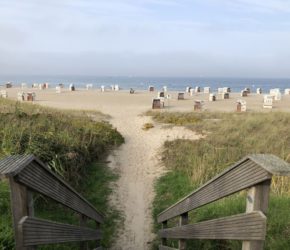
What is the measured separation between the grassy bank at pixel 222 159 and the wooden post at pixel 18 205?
9.82 feet

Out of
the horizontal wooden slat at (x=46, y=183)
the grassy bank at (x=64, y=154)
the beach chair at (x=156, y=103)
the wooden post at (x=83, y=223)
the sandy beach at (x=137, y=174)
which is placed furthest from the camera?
the beach chair at (x=156, y=103)

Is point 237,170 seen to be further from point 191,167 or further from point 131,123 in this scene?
point 131,123

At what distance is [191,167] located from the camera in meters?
11.4

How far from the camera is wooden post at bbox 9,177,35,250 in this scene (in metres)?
2.25

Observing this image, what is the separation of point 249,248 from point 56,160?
24.8ft

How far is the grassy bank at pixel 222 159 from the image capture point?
18.5ft

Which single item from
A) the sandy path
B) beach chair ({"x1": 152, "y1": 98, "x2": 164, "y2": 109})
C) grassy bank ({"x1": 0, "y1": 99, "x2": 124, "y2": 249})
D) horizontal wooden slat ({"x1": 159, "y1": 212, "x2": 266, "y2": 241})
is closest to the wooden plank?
horizontal wooden slat ({"x1": 159, "y1": 212, "x2": 266, "y2": 241})

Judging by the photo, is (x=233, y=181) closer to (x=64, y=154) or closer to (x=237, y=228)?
(x=237, y=228)

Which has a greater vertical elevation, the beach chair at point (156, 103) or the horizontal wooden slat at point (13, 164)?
the horizontal wooden slat at point (13, 164)

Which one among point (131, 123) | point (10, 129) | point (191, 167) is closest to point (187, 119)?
point (131, 123)

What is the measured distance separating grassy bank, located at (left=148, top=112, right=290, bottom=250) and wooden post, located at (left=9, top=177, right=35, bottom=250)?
2.99 m

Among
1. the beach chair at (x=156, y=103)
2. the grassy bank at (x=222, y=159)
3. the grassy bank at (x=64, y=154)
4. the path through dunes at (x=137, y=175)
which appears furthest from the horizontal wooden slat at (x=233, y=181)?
the beach chair at (x=156, y=103)

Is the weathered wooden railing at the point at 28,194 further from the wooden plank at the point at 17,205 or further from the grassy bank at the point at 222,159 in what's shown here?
the grassy bank at the point at 222,159

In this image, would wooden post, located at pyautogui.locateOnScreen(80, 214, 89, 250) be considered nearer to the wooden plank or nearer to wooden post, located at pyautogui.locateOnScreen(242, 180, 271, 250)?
the wooden plank
